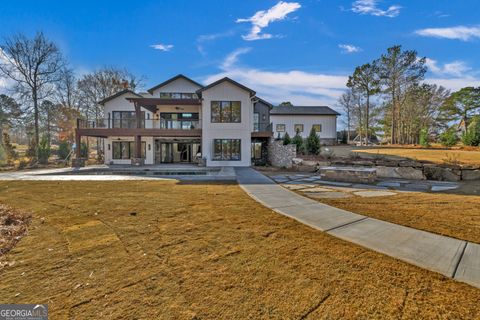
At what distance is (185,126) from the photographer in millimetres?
20938

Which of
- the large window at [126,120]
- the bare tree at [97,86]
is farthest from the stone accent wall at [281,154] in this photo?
the bare tree at [97,86]

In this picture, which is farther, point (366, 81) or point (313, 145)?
point (366, 81)

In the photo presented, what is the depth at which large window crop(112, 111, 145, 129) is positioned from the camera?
2038 centimetres

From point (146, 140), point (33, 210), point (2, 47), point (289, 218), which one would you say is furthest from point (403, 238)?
point (2, 47)

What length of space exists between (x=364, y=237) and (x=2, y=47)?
34.9 metres

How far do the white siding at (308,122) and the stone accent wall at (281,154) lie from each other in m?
13.8

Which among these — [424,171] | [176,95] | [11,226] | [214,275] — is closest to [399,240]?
[214,275]

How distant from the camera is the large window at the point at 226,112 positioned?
18328mm

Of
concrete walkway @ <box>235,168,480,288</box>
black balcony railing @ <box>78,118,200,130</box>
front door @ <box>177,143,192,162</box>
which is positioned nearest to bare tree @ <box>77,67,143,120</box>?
black balcony railing @ <box>78,118,200,130</box>

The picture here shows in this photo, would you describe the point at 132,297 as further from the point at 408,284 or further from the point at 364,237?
the point at 364,237

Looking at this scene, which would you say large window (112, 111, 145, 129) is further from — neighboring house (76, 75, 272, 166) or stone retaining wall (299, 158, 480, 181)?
stone retaining wall (299, 158, 480, 181)

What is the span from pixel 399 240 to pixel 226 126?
51.7ft

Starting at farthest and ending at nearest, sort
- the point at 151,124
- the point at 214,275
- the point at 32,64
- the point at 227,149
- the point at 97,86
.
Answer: the point at 97,86, the point at 32,64, the point at 151,124, the point at 227,149, the point at 214,275

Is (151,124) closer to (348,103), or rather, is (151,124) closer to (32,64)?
(32,64)
